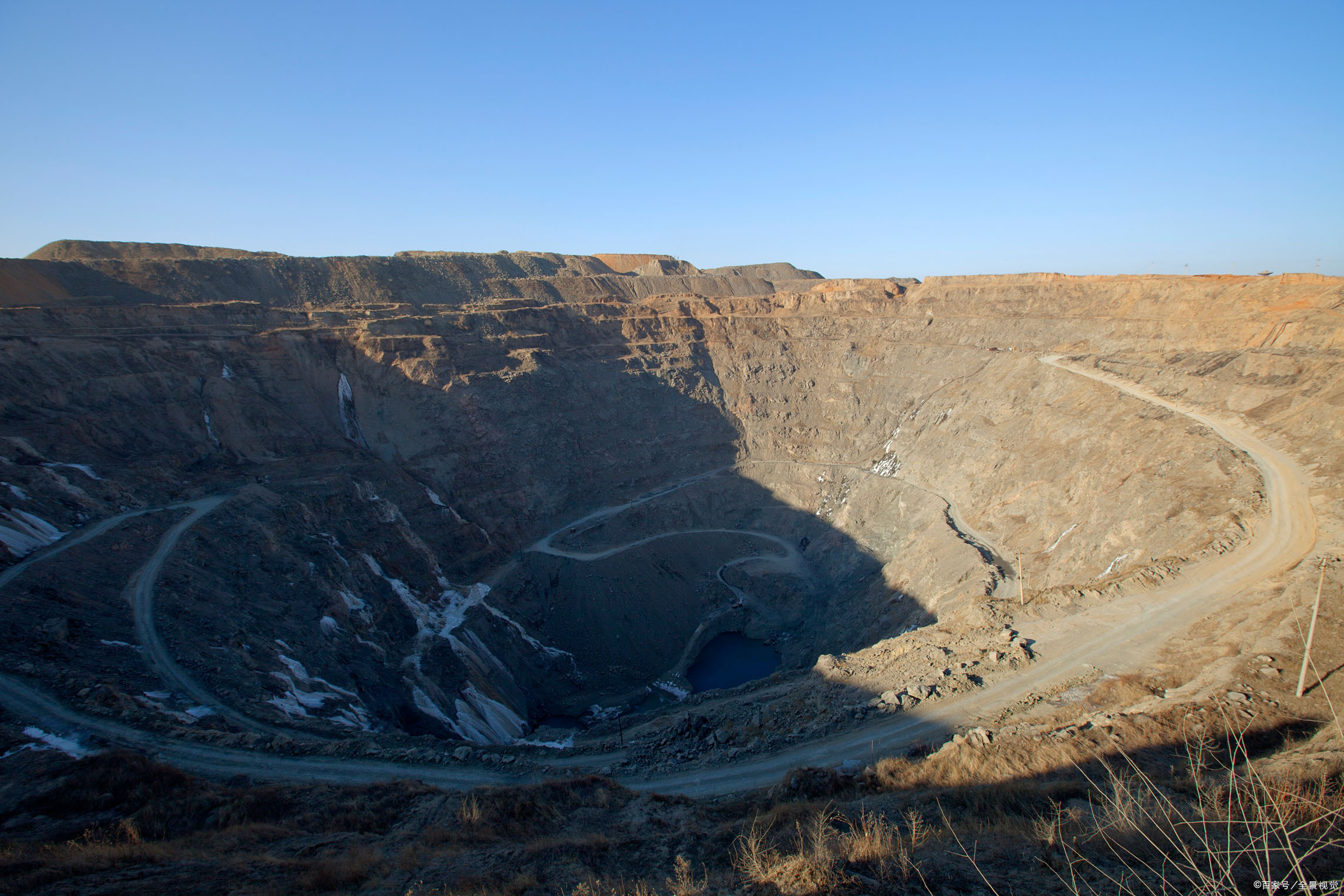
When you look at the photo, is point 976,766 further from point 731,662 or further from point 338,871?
point 731,662

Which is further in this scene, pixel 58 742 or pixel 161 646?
pixel 161 646

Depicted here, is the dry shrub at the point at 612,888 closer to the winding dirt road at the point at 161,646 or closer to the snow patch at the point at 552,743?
the snow patch at the point at 552,743

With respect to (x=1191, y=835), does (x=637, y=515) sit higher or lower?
lower

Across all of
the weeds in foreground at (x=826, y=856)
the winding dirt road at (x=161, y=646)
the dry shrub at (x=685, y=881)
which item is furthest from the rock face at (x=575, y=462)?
the weeds in foreground at (x=826, y=856)

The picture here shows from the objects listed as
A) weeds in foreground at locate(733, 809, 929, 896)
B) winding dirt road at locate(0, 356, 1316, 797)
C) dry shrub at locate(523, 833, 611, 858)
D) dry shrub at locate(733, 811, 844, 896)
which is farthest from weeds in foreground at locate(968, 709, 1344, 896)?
winding dirt road at locate(0, 356, 1316, 797)

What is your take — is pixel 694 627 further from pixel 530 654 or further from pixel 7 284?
pixel 7 284

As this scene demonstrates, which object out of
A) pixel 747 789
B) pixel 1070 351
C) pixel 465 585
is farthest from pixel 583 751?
Answer: pixel 1070 351

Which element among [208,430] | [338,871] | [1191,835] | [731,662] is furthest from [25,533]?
[1191,835]

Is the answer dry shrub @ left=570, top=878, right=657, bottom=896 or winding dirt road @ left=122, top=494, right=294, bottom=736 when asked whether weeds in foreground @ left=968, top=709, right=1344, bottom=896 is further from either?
winding dirt road @ left=122, top=494, right=294, bottom=736
